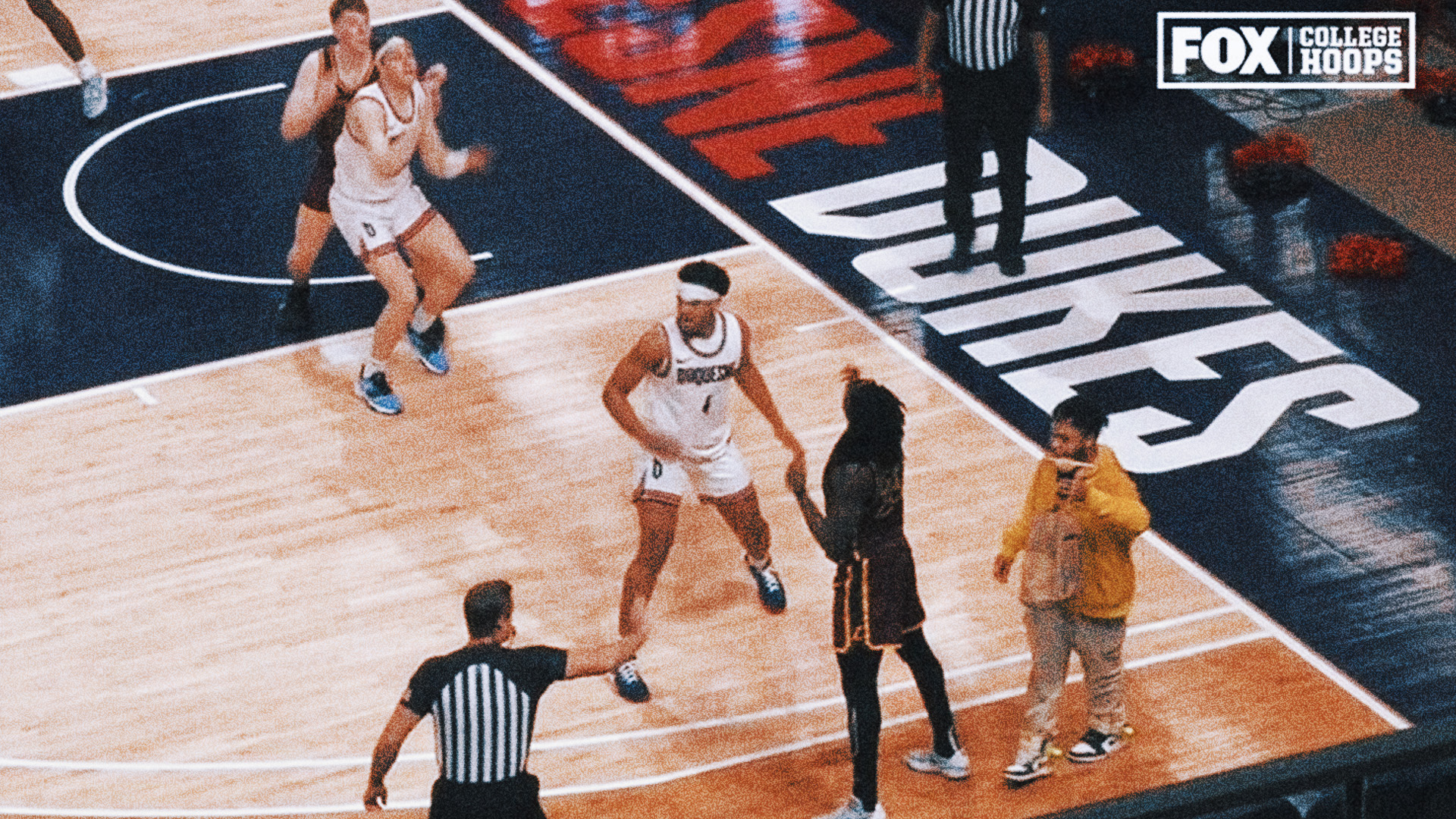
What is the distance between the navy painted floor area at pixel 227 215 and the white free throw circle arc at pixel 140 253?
0.12 ft

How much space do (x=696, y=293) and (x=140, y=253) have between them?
5.34 metres

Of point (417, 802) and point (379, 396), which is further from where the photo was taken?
point (379, 396)

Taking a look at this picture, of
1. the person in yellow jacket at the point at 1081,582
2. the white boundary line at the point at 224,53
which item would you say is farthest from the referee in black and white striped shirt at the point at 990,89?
the white boundary line at the point at 224,53

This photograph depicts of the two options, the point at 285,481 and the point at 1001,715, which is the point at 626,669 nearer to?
the point at 1001,715

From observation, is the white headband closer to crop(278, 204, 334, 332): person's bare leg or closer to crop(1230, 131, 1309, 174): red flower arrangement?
crop(278, 204, 334, 332): person's bare leg

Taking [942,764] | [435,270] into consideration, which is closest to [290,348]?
[435,270]

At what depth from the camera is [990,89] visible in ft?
40.5

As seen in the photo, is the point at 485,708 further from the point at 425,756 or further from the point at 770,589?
the point at 770,589

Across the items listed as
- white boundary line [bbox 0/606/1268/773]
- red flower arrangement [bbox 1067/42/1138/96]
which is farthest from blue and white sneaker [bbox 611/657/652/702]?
red flower arrangement [bbox 1067/42/1138/96]

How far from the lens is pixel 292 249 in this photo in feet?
40.2

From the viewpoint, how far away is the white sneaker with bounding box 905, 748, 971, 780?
9166 mm

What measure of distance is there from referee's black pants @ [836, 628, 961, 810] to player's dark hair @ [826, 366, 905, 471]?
70 cm

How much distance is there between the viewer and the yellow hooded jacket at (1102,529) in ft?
28.1

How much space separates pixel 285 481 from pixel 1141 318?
14.5 feet
